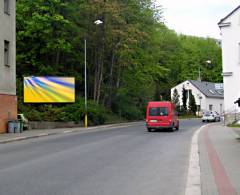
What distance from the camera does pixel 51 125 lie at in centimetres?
3716

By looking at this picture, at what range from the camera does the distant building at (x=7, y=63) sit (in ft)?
97.5

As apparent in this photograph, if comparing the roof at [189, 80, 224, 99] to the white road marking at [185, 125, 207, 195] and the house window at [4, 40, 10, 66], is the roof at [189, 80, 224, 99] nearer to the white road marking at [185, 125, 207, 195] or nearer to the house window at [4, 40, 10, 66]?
the house window at [4, 40, 10, 66]

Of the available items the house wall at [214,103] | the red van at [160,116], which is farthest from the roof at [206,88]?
the red van at [160,116]

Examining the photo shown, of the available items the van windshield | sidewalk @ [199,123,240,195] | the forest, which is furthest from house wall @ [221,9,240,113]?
sidewalk @ [199,123,240,195]

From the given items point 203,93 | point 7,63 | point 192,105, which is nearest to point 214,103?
point 203,93

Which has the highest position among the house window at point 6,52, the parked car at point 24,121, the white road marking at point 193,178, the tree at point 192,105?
the house window at point 6,52

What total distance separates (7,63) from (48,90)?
7.96 metres

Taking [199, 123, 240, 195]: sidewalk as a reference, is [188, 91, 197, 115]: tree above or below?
above

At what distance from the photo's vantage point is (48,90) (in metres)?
38.6

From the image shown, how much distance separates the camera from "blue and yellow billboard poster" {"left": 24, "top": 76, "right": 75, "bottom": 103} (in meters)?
38.0

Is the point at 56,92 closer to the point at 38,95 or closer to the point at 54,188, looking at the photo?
the point at 38,95

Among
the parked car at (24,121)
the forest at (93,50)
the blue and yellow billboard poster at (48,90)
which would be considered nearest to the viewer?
the parked car at (24,121)

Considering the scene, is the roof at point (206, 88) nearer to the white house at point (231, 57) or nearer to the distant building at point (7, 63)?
the white house at point (231, 57)

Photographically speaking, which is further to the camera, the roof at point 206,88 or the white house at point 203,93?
the white house at point 203,93
